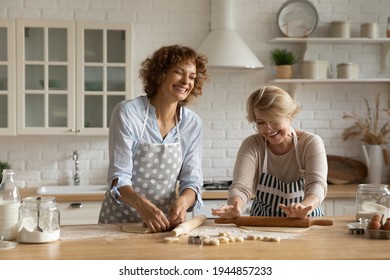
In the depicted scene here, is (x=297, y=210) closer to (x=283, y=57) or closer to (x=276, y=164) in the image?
(x=276, y=164)

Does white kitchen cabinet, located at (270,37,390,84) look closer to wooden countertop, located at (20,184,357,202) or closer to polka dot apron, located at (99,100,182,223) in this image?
wooden countertop, located at (20,184,357,202)

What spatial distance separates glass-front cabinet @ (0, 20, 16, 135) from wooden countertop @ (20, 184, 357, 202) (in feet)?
1.78

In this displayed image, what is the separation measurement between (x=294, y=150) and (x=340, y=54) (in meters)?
2.85

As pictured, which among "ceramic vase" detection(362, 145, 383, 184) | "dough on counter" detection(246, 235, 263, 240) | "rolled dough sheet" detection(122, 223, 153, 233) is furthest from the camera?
"ceramic vase" detection(362, 145, 383, 184)

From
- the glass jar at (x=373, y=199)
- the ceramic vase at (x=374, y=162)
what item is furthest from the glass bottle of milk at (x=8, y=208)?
the ceramic vase at (x=374, y=162)

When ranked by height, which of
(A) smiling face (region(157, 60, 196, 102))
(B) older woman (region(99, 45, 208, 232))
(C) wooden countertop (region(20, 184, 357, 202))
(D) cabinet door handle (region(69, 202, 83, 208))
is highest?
(A) smiling face (region(157, 60, 196, 102))

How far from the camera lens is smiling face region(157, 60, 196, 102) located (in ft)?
10.6

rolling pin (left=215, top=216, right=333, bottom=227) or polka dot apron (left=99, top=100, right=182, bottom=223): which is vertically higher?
polka dot apron (left=99, top=100, right=182, bottom=223)

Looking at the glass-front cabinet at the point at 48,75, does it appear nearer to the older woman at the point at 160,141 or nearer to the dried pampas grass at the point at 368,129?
the older woman at the point at 160,141

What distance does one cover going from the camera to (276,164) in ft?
10.9

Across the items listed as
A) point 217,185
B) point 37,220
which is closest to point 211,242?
point 37,220

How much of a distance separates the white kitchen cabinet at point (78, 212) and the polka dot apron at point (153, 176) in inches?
66.0

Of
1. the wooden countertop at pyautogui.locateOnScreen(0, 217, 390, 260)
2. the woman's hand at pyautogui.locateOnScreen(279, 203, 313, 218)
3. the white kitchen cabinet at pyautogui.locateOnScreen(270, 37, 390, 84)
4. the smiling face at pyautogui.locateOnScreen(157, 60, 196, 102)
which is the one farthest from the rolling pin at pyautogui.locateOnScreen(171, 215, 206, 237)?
the white kitchen cabinet at pyautogui.locateOnScreen(270, 37, 390, 84)

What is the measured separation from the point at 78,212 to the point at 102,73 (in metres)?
1.15
